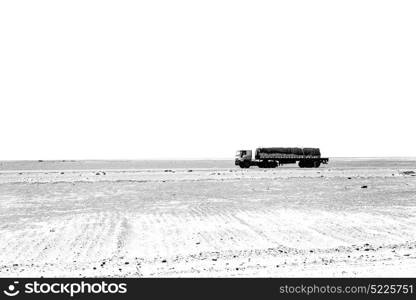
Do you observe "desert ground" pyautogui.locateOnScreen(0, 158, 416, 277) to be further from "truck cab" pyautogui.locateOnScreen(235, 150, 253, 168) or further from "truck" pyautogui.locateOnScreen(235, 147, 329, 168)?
"truck" pyautogui.locateOnScreen(235, 147, 329, 168)

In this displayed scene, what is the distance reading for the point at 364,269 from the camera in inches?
337

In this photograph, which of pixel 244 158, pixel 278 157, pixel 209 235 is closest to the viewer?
pixel 209 235

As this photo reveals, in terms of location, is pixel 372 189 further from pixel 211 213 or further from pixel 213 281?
pixel 213 281

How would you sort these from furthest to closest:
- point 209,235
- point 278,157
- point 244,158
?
1. point 278,157
2. point 244,158
3. point 209,235

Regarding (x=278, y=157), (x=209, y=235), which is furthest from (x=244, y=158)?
(x=209, y=235)

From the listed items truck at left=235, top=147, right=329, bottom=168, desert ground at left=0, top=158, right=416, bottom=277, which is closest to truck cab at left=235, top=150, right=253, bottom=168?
truck at left=235, top=147, right=329, bottom=168

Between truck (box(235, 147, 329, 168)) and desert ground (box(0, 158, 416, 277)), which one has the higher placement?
truck (box(235, 147, 329, 168))

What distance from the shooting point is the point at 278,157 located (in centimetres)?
6588

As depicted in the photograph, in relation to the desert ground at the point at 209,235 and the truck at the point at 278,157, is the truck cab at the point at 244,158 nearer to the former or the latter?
the truck at the point at 278,157

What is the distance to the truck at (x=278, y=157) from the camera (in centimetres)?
6375

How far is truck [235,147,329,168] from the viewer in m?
63.8

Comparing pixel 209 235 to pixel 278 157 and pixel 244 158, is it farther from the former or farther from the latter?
pixel 278 157

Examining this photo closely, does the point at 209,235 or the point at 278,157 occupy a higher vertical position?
the point at 278,157

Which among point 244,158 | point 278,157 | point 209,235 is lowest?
point 209,235
